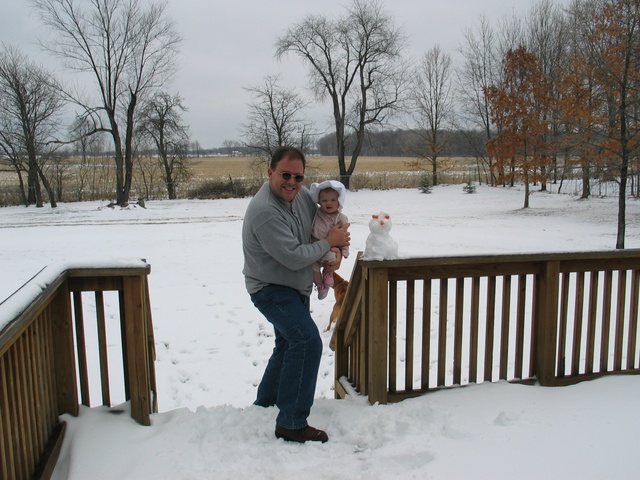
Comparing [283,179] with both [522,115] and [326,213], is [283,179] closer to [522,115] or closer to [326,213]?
[326,213]

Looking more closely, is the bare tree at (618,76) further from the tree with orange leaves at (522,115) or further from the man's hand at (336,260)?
the man's hand at (336,260)

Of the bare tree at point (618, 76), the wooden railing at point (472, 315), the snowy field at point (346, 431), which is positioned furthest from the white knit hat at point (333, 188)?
the bare tree at point (618, 76)

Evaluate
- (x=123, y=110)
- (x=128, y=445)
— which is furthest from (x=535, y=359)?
(x=123, y=110)

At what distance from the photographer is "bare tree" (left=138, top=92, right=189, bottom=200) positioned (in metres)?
29.8

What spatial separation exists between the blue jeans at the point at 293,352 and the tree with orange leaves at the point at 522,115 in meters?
20.6

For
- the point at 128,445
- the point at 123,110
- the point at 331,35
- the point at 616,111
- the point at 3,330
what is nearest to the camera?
the point at 3,330

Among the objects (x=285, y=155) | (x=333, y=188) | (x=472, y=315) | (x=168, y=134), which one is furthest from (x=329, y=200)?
(x=168, y=134)

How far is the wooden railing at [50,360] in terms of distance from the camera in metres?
2.33

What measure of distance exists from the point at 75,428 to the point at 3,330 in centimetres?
124

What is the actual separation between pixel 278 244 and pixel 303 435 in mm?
1153

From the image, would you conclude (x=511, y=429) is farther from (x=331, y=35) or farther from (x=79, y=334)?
(x=331, y=35)

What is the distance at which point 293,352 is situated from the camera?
3.10 meters

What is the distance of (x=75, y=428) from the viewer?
120 inches

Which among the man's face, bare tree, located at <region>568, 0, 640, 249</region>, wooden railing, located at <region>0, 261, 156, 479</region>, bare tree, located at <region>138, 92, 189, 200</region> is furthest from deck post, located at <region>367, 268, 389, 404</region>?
bare tree, located at <region>138, 92, 189, 200</region>
